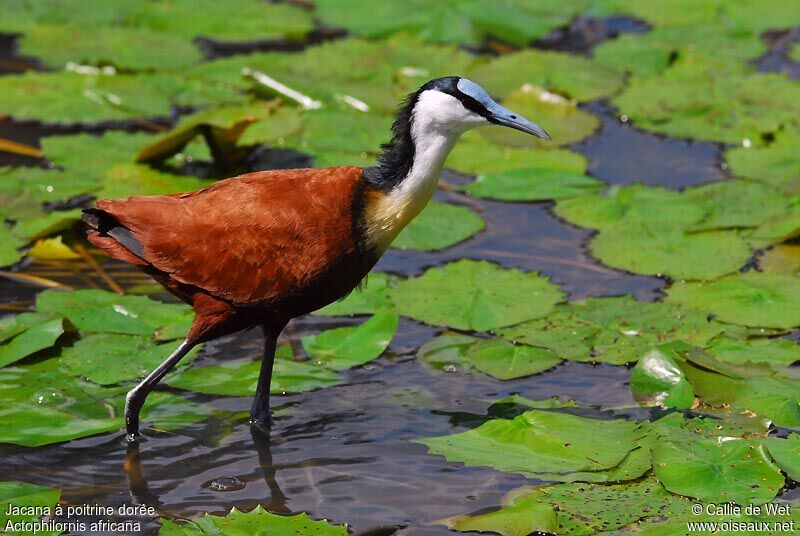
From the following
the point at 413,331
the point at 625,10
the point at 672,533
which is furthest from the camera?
the point at 625,10

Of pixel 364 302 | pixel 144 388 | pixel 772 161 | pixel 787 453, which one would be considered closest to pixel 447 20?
pixel 772 161

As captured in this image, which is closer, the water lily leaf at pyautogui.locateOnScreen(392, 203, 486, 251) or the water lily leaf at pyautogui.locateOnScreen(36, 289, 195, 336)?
the water lily leaf at pyautogui.locateOnScreen(36, 289, 195, 336)

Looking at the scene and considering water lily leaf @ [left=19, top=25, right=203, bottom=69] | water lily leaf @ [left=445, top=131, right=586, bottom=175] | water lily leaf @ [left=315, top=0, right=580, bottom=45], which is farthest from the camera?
water lily leaf @ [left=315, top=0, right=580, bottom=45]

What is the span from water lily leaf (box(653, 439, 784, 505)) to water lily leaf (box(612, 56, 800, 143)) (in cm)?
397

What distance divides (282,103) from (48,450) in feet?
13.2

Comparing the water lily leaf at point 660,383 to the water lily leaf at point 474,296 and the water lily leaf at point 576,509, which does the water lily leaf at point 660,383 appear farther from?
the water lily leaf at point 474,296

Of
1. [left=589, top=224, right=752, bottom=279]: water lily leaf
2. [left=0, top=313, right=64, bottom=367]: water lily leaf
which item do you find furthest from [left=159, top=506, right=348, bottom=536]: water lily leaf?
[left=589, top=224, right=752, bottom=279]: water lily leaf

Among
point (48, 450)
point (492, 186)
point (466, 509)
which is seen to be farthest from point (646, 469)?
point (492, 186)

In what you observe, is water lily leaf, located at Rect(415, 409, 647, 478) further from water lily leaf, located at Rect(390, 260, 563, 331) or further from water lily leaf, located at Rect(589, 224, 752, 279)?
water lily leaf, located at Rect(589, 224, 752, 279)

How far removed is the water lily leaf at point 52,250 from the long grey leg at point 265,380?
213cm

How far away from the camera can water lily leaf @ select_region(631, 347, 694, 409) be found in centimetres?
566

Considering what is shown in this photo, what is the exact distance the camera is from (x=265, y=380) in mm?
5711

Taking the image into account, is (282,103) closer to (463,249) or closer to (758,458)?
(463,249)

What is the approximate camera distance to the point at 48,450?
18.1 ft
